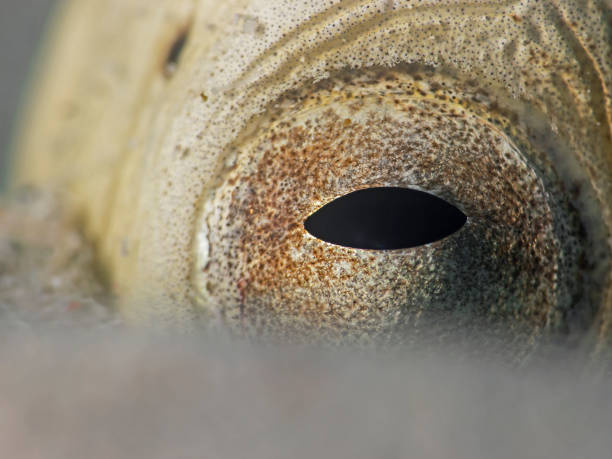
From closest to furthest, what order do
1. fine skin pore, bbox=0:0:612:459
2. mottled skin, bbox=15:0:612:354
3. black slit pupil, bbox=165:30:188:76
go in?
fine skin pore, bbox=0:0:612:459 → mottled skin, bbox=15:0:612:354 → black slit pupil, bbox=165:30:188:76

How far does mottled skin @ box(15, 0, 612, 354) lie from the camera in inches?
34.8

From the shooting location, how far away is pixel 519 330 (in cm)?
95

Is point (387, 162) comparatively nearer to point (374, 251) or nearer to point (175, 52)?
point (374, 251)

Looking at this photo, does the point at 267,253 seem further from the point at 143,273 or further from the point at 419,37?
the point at 419,37

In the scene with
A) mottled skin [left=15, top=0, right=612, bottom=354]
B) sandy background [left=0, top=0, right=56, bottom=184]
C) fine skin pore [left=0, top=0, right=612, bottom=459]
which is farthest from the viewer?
sandy background [left=0, top=0, right=56, bottom=184]

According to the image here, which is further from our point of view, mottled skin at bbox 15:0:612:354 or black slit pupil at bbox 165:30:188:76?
black slit pupil at bbox 165:30:188:76

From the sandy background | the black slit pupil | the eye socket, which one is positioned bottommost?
the eye socket

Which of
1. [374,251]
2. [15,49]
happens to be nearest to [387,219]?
[374,251]

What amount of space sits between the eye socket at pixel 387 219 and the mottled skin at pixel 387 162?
16 millimetres

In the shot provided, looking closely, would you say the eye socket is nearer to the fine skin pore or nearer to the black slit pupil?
the fine skin pore

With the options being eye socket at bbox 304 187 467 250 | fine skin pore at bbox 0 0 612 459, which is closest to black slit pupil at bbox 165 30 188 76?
fine skin pore at bbox 0 0 612 459

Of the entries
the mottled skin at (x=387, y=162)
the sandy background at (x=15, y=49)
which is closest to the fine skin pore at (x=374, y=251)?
the mottled skin at (x=387, y=162)

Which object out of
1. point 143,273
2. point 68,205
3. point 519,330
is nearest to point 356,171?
point 519,330

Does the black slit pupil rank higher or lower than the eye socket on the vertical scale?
higher
